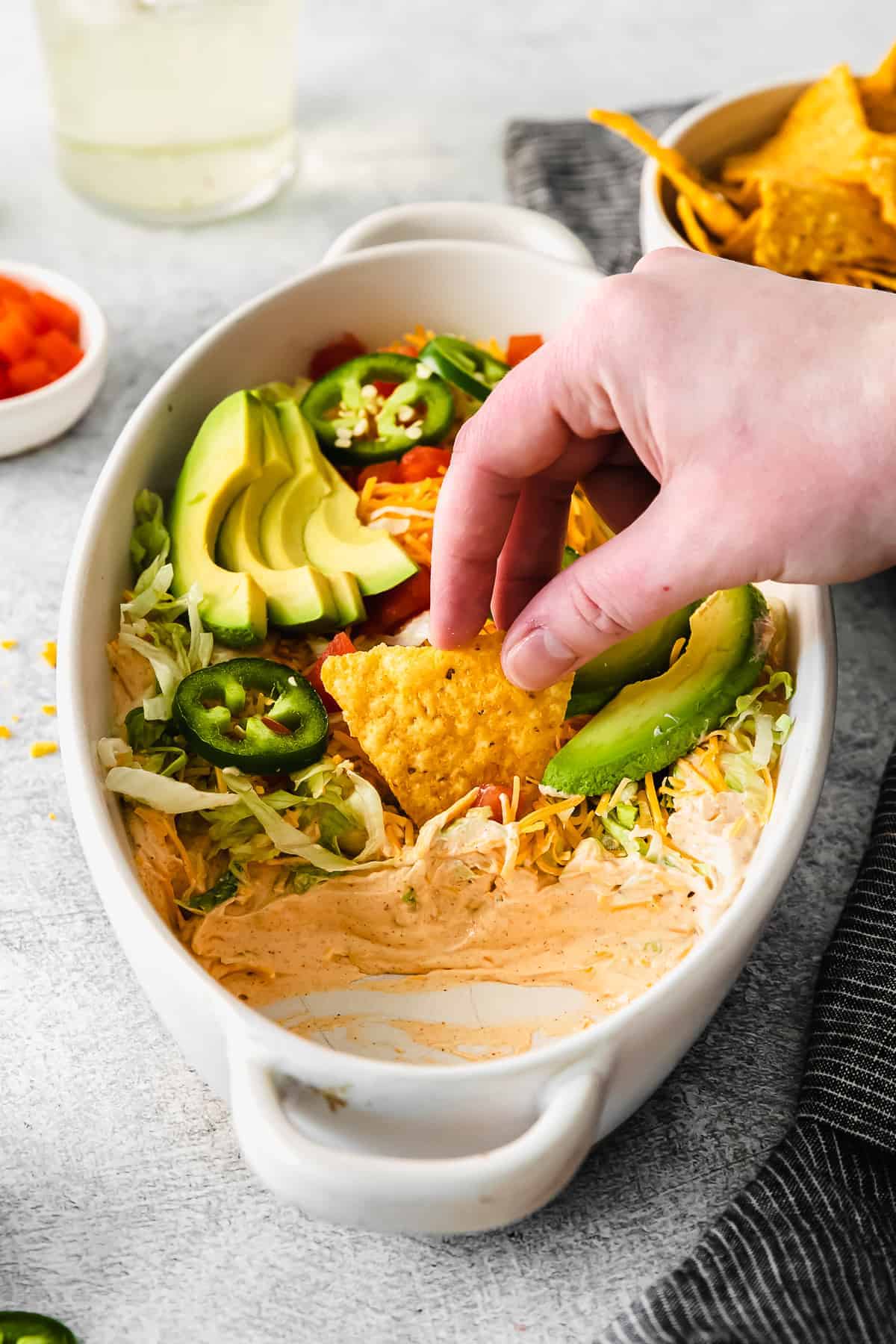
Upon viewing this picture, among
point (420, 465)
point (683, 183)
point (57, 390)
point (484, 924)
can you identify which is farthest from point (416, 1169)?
point (683, 183)

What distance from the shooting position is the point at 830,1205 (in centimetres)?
148

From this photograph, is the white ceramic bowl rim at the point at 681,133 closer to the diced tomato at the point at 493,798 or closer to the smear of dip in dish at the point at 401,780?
the smear of dip in dish at the point at 401,780

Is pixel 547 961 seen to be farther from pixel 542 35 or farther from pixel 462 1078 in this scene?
pixel 542 35

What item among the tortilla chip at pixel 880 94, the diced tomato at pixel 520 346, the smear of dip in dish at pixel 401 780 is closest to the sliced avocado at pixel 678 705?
the smear of dip in dish at pixel 401 780

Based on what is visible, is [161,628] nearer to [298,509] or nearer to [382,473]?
[298,509]

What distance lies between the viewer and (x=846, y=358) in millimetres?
1331

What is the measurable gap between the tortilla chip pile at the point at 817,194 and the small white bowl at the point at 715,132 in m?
0.04

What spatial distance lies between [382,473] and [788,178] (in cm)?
88

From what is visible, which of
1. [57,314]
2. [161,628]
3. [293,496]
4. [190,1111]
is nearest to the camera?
[190,1111]

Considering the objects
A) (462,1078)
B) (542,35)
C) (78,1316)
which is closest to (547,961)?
(462,1078)

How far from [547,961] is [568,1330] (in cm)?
38

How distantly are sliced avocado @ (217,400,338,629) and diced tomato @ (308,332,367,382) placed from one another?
0.81 ft

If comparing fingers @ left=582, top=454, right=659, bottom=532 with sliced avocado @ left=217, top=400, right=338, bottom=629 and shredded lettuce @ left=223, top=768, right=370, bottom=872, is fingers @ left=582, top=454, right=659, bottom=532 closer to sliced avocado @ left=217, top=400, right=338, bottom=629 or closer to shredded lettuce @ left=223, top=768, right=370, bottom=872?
sliced avocado @ left=217, top=400, right=338, bottom=629

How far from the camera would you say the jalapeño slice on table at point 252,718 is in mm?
1653
